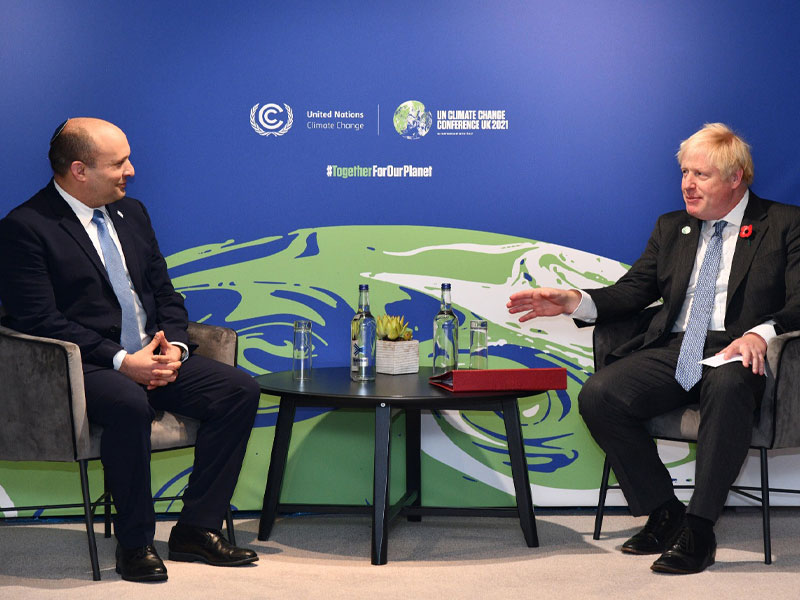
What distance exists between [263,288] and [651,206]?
1540mm

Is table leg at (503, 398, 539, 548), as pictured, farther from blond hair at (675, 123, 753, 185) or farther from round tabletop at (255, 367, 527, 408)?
blond hair at (675, 123, 753, 185)

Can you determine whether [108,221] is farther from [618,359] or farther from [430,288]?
[618,359]

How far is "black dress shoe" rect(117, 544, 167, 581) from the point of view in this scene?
2.60 metres

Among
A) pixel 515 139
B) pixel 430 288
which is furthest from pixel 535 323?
pixel 515 139

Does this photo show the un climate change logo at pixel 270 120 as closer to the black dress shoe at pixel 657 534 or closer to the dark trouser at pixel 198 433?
the dark trouser at pixel 198 433

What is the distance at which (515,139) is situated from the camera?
11.5 feet

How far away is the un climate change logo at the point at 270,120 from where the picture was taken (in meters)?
3.48

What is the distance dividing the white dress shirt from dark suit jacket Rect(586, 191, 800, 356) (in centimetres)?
3

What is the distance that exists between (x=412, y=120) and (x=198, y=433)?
145cm

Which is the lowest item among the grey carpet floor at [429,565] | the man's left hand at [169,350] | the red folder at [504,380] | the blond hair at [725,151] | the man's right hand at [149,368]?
the grey carpet floor at [429,565]

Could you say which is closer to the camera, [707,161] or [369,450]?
[707,161]

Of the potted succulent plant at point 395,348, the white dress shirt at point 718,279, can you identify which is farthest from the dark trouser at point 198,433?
the white dress shirt at point 718,279

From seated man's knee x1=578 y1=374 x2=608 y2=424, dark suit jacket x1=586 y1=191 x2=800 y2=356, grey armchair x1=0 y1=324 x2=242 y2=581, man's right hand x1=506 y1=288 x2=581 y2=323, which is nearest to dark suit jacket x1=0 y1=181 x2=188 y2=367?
grey armchair x1=0 y1=324 x2=242 y2=581

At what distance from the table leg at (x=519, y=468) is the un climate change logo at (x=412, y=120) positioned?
1131 millimetres
